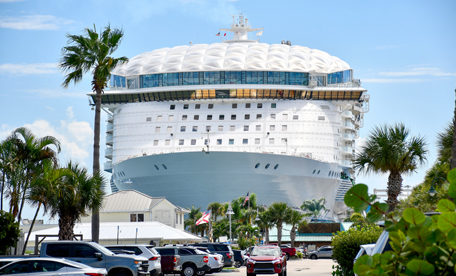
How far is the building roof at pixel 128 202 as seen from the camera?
45.9 metres

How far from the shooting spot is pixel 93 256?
1711 cm

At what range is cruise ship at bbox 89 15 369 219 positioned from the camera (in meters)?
60.8

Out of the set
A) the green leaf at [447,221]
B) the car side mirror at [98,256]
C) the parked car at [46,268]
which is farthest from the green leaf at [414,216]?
the car side mirror at [98,256]

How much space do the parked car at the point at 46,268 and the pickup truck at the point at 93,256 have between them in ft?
10.7

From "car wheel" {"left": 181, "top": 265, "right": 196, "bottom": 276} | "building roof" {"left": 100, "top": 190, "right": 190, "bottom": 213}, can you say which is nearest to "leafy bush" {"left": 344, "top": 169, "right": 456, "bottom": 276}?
"car wheel" {"left": 181, "top": 265, "right": 196, "bottom": 276}

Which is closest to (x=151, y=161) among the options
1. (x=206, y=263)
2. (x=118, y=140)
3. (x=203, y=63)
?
(x=118, y=140)

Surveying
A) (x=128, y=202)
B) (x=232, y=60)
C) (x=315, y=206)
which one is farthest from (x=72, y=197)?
(x=315, y=206)

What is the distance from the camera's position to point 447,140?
21000 millimetres

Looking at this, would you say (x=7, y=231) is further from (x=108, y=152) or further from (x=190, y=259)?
(x=108, y=152)

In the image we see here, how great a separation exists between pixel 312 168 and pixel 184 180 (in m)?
14.1

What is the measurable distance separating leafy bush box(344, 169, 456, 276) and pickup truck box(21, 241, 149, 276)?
550 inches

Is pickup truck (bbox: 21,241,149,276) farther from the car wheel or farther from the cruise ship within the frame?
the cruise ship

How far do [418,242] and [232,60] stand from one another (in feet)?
216

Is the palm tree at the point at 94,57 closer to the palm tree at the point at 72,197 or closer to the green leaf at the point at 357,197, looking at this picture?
the palm tree at the point at 72,197
